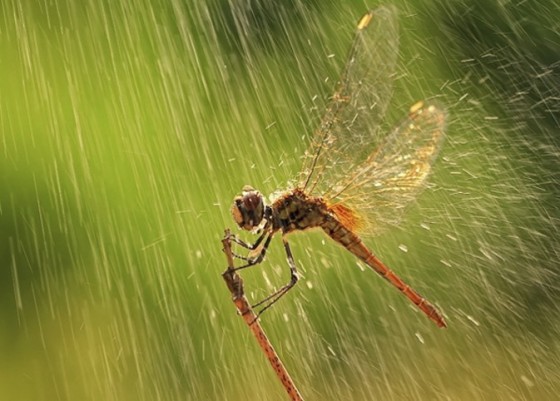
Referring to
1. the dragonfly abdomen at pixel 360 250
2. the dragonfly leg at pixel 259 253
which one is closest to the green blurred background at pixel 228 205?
the dragonfly abdomen at pixel 360 250

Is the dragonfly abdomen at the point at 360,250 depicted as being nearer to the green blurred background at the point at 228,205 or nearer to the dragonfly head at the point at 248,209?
the dragonfly head at the point at 248,209

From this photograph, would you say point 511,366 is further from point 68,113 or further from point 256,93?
point 68,113

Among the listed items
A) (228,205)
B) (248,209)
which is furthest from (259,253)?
(228,205)

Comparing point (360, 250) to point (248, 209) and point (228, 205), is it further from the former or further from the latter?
point (228, 205)

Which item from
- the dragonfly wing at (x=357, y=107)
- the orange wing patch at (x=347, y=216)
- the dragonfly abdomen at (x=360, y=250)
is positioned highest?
the dragonfly wing at (x=357, y=107)

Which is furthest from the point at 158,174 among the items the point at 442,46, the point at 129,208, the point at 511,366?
the point at 511,366

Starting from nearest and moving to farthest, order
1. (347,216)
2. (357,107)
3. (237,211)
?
(237,211), (347,216), (357,107)
